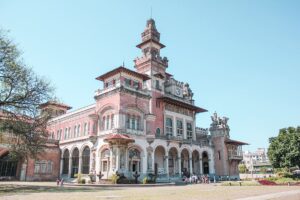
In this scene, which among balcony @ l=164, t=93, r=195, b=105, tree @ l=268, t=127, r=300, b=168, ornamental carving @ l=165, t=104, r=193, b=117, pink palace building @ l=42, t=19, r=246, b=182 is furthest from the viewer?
balcony @ l=164, t=93, r=195, b=105

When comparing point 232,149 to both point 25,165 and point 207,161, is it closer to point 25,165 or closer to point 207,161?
point 207,161

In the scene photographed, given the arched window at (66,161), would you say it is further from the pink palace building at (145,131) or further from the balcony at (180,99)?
the balcony at (180,99)

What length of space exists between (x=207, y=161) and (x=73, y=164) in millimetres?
25036

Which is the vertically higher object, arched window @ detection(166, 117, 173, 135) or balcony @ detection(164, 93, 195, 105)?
balcony @ detection(164, 93, 195, 105)

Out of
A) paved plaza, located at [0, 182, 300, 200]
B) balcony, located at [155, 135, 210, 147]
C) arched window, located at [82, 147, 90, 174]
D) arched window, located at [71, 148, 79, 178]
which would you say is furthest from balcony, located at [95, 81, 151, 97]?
paved plaza, located at [0, 182, 300, 200]

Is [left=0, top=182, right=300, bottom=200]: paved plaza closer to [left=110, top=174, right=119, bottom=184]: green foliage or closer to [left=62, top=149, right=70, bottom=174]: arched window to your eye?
[left=110, top=174, right=119, bottom=184]: green foliage

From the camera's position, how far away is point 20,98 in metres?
24.7

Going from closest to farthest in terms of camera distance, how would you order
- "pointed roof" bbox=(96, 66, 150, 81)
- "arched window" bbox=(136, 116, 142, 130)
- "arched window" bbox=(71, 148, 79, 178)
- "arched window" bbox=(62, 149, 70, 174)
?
"arched window" bbox=(136, 116, 142, 130)
"pointed roof" bbox=(96, 66, 150, 81)
"arched window" bbox=(71, 148, 79, 178)
"arched window" bbox=(62, 149, 70, 174)

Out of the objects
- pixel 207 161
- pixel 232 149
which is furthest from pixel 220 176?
pixel 232 149

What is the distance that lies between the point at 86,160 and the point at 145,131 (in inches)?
417

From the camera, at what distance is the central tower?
151ft

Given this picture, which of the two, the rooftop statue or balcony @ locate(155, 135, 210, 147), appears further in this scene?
the rooftop statue

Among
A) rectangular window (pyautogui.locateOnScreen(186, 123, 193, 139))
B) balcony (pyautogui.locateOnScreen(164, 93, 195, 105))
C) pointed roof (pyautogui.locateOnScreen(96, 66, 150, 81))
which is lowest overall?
rectangular window (pyautogui.locateOnScreen(186, 123, 193, 139))

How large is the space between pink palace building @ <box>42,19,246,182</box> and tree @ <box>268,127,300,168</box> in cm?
1016
